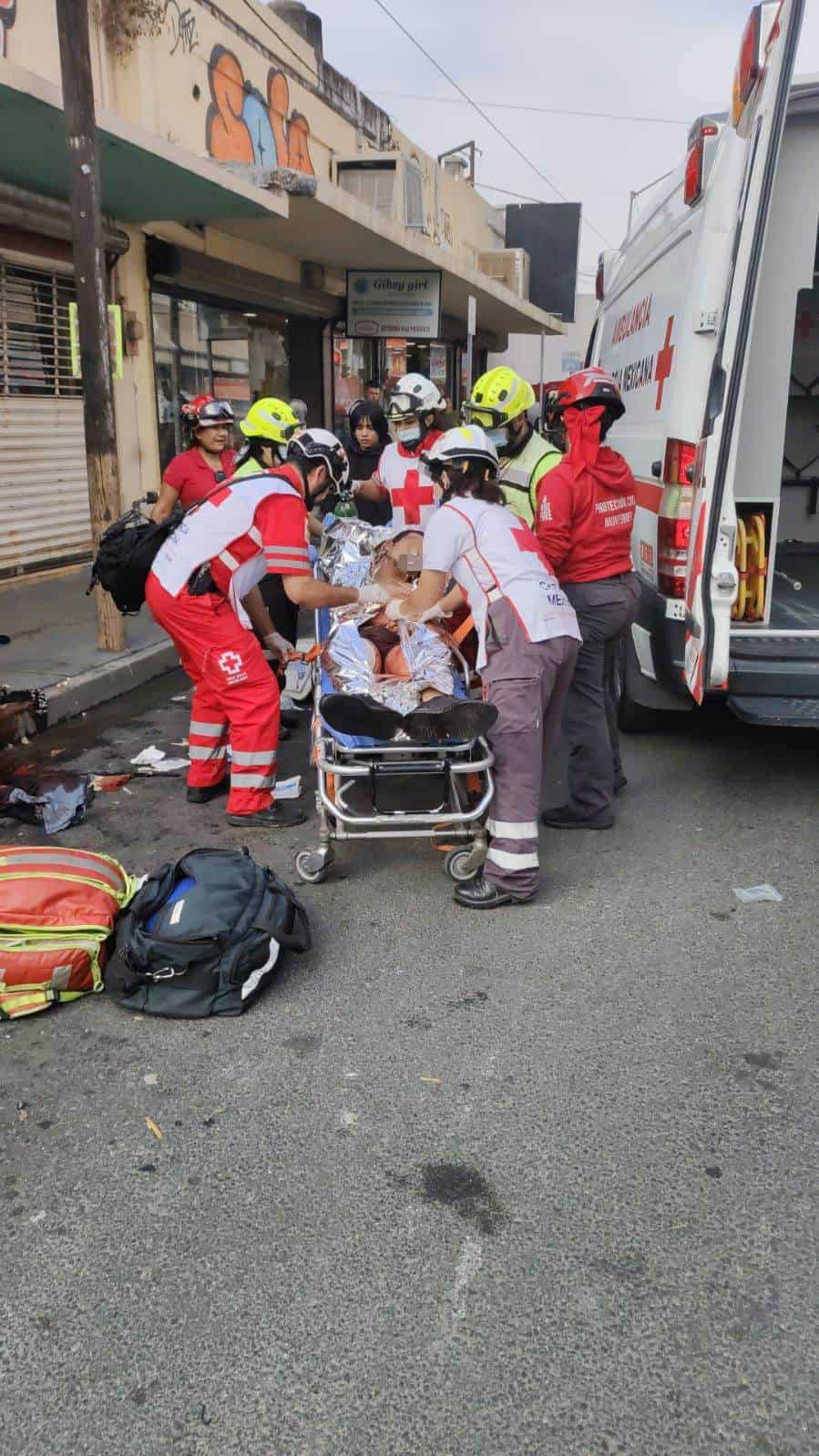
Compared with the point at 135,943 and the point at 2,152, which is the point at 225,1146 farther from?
the point at 2,152

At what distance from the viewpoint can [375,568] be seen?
575 cm

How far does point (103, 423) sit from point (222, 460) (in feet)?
2.59

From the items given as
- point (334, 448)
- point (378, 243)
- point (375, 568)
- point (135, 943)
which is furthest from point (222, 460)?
point (378, 243)

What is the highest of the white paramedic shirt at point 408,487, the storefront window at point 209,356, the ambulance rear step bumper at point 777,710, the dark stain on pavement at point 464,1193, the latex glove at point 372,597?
the storefront window at point 209,356

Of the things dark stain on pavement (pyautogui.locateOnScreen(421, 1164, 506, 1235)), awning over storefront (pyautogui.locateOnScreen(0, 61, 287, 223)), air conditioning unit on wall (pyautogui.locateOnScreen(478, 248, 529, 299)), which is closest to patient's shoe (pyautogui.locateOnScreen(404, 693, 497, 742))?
dark stain on pavement (pyautogui.locateOnScreen(421, 1164, 506, 1235))

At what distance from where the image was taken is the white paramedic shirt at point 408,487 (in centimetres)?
669

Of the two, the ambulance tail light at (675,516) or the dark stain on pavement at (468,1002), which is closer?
the dark stain on pavement at (468,1002)

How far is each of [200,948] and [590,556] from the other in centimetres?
237

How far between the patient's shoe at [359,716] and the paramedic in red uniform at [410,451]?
305 centimetres

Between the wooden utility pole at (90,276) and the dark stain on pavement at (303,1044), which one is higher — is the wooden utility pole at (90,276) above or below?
above

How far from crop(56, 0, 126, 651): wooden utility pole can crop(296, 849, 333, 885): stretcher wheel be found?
3.65m

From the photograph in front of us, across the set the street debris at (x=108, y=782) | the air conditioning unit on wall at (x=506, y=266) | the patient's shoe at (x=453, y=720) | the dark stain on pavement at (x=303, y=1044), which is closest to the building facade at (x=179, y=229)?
the street debris at (x=108, y=782)

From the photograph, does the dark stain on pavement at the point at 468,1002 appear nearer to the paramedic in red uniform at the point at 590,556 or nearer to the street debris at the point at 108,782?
the paramedic in red uniform at the point at 590,556

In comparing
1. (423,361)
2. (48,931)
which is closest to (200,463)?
(48,931)
